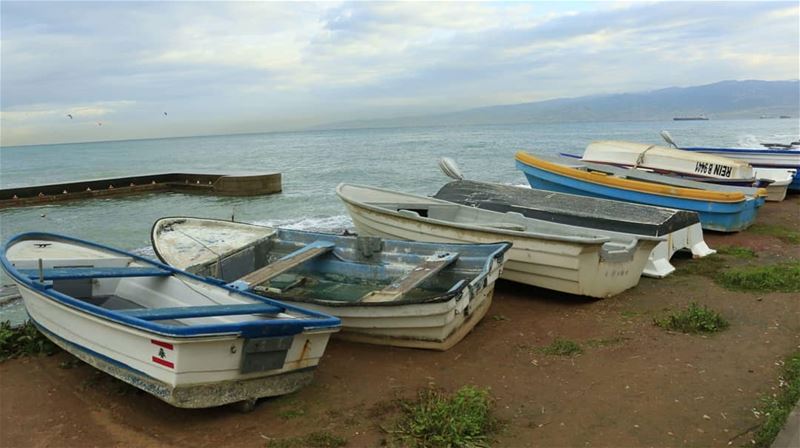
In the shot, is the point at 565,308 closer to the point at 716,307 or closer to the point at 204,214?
the point at 716,307

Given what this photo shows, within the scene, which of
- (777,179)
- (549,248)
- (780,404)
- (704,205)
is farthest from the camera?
(777,179)

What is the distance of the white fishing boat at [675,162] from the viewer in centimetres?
1518

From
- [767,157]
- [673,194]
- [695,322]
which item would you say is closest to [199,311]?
[695,322]

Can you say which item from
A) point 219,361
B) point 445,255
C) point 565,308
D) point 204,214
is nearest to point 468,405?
point 219,361

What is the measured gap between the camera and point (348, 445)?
4.32 m

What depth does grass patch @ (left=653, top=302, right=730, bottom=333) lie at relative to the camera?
21.1 ft

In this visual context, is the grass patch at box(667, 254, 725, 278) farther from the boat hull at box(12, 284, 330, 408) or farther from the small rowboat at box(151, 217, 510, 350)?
the boat hull at box(12, 284, 330, 408)

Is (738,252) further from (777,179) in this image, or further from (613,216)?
(777,179)

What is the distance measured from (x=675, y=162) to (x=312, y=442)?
15.2 m

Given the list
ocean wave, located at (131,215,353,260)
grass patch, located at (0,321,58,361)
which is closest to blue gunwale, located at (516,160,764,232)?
ocean wave, located at (131,215,353,260)

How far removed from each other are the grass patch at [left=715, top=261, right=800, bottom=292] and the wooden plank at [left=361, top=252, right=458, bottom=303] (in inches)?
173

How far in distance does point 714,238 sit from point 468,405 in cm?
944

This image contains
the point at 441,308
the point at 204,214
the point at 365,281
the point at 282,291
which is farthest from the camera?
the point at 204,214

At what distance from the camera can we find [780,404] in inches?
177
